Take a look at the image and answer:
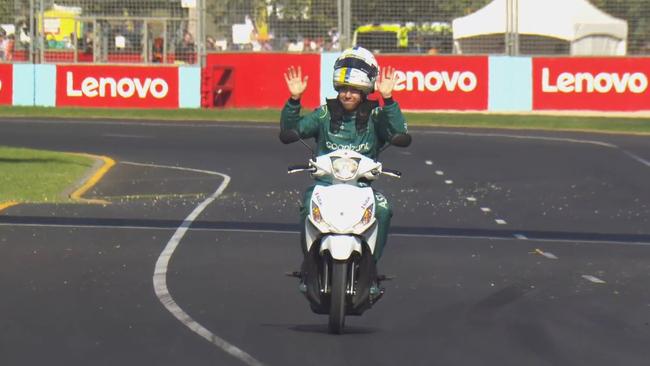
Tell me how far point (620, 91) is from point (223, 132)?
1165 centimetres

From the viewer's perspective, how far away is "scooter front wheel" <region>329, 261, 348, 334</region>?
9.88 m

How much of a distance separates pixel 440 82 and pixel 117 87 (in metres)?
8.68

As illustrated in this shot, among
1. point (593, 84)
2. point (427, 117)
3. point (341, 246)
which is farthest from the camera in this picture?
point (593, 84)

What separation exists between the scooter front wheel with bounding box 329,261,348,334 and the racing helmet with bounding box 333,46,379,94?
4.63 feet

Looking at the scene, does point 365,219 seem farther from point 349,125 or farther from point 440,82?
point 440,82

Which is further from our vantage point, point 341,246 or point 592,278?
point 592,278

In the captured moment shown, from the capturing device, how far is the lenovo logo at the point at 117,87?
43.3m

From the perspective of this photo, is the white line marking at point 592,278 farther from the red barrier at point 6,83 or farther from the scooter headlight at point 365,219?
the red barrier at point 6,83

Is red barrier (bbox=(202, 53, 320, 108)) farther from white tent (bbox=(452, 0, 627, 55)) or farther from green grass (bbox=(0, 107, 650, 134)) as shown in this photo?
white tent (bbox=(452, 0, 627, 55))

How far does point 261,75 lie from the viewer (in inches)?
1697

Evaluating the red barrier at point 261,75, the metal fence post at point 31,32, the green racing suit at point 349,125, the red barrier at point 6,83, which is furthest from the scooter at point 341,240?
the metal fence post at point 31,32

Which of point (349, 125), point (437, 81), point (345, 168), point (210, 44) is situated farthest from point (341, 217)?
point (210, 44)

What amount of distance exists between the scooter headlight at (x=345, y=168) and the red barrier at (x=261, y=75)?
32394 millimetres

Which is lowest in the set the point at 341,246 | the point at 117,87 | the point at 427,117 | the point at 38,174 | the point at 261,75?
the point at 38,174
